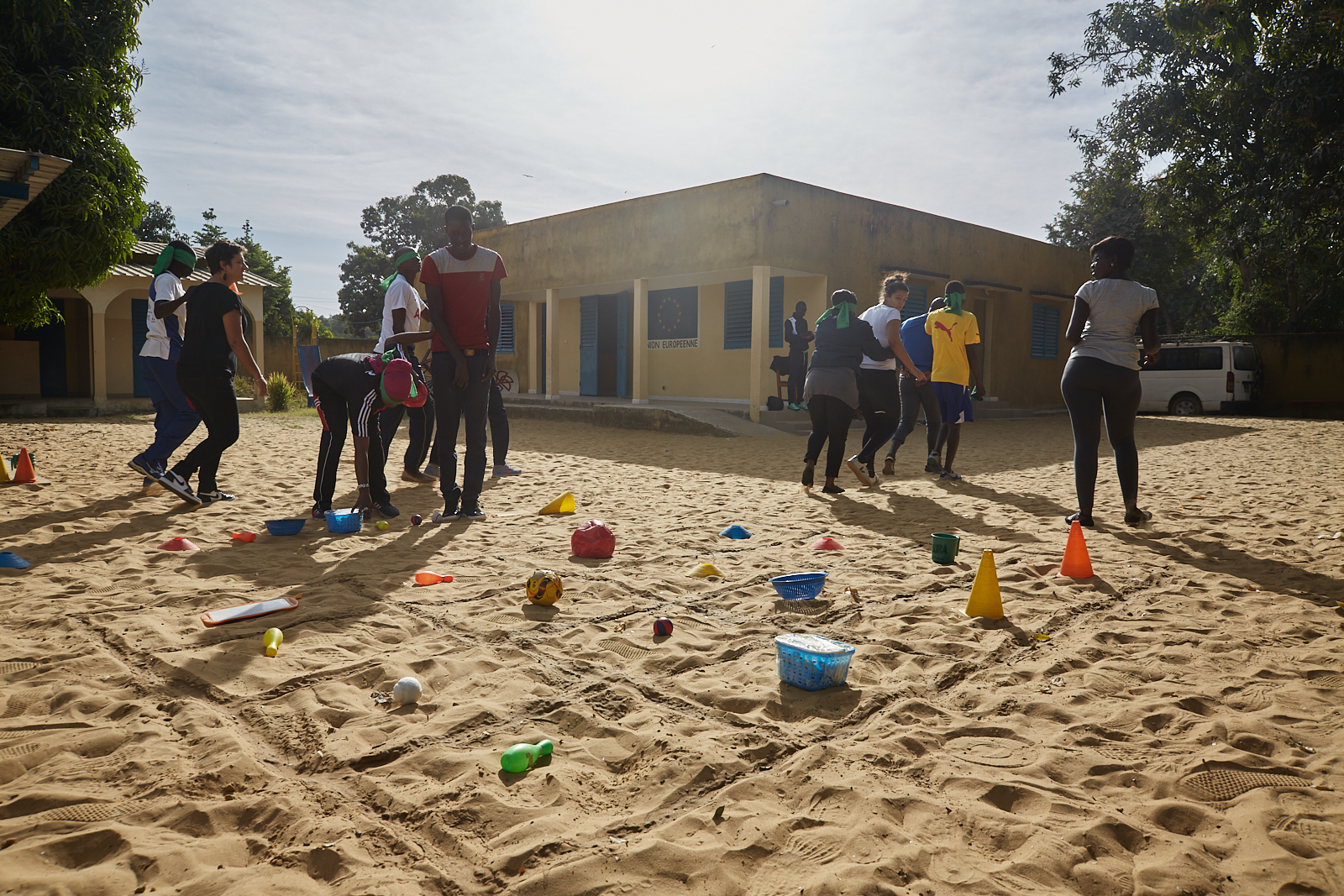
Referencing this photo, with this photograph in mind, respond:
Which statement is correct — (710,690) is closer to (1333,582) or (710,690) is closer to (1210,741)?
(1210,741)

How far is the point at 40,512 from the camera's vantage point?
540cm

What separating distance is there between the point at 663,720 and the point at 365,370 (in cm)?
381

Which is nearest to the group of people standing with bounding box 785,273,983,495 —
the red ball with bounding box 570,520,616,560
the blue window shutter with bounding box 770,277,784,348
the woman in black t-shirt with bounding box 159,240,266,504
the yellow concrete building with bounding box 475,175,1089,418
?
the red ball with bounding box 570,520,616,560

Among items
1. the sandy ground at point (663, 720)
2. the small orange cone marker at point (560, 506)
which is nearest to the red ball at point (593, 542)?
the sandy ground at point (663, 720)

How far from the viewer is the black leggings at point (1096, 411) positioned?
524cm

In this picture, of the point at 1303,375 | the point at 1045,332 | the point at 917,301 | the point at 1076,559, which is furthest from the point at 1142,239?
the point at 1076,559

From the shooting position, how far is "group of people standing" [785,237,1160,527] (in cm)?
524

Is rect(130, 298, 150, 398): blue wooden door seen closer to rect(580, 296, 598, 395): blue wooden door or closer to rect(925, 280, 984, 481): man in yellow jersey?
rect(580, 296, 598, 395): blue wooden door

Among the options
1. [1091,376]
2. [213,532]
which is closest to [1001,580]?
[1091,376]

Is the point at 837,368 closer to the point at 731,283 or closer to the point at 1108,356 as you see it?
the point at 1108,356

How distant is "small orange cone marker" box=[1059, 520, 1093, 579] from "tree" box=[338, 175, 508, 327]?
132 feet

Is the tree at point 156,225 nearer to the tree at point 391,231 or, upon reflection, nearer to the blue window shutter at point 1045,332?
the tree at point 391,231

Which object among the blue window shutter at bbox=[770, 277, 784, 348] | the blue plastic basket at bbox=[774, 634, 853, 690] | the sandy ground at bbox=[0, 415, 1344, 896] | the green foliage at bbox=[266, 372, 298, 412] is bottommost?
the sandy ground at bbox=[0, 415, 1344, 896]

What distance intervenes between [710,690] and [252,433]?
36.2 feet
